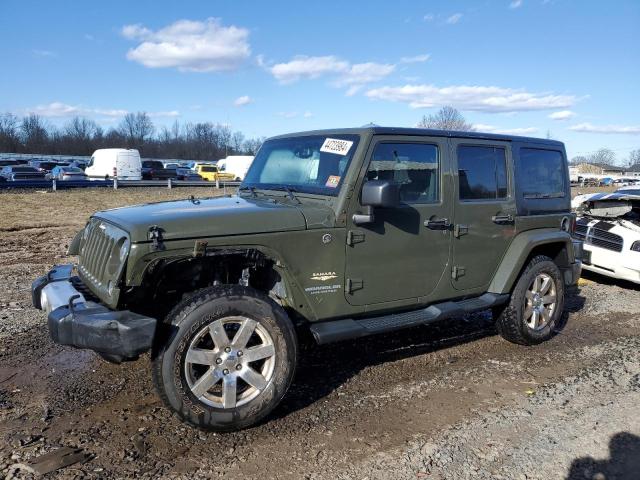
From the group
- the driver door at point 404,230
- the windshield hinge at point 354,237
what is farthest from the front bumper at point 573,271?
the windshield hinge at point 354,237

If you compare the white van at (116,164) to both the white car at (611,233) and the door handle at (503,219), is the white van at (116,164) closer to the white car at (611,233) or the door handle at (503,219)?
the white car at (611,233)

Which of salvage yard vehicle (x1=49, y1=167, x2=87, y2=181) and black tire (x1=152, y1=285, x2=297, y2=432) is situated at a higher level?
salvage yard vehicle (x1=49, y1=167, x2=87, y2=181)

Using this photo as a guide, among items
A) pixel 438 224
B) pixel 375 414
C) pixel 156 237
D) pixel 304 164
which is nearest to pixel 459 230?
pixel 438 224

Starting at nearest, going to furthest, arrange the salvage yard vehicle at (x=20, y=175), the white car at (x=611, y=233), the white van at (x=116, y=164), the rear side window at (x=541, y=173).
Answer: the rear side window at (x=541, y=173) → the white car at (x=611, y=233) → the salvage yard vehicle at (x=20, y=175) → the white van at (x=116, y=164)

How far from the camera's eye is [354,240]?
4.01 m

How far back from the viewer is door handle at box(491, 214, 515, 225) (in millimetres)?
4953

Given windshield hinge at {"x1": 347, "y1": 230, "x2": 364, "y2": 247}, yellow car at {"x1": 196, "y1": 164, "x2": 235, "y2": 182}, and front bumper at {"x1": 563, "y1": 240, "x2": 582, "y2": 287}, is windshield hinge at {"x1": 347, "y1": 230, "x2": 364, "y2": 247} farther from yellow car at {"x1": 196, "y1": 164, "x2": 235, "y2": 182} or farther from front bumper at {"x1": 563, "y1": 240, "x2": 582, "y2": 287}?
yellow car at {"x1": 196, "y1": 164, "x2": 235, "y2": 182}

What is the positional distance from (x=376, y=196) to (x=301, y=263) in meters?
0.72

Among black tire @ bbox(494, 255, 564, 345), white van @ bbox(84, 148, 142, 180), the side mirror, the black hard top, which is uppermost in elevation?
white van @ bbox(84, 148, 142, 180)

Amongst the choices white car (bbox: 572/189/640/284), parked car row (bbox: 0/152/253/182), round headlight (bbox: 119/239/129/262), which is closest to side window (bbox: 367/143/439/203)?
round headlight (bbox: 119/239/129/262)

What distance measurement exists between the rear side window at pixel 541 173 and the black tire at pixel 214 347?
3.07m

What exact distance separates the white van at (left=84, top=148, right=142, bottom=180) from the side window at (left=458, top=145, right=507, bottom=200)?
3394cm

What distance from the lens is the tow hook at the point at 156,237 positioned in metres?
3.32

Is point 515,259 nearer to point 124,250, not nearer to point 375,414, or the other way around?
point 375,414
